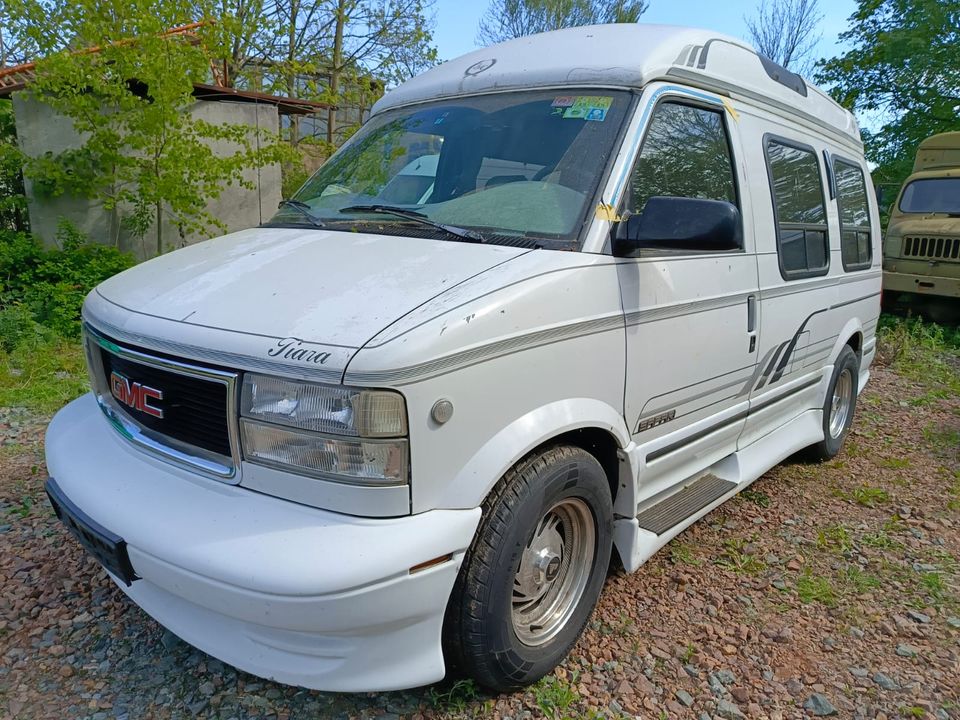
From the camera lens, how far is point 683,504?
126 inches

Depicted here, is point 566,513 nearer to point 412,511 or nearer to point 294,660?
point 412,511

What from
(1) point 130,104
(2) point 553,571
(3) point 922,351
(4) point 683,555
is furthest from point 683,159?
(3) point 922,351

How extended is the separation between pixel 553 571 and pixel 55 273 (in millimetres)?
7522

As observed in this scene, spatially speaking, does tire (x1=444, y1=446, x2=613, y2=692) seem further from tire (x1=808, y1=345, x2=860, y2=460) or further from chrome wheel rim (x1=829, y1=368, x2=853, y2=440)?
chrome wheel rim (x1=829, y1=368, x2=853, y2=440)

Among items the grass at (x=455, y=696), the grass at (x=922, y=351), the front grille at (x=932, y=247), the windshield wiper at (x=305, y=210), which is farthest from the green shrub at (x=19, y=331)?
the front grille at (x=932, y=247)

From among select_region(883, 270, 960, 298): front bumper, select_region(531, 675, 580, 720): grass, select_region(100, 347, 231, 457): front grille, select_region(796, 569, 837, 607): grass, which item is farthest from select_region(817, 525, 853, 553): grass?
select_region(883, 270, 960, 298): front bumper

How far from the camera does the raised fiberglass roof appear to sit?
286 cm

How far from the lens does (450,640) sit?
2.24 metres

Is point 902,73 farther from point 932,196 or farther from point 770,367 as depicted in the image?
point 770,367

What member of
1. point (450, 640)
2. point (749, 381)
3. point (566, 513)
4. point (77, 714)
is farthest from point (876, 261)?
point (77, 714)

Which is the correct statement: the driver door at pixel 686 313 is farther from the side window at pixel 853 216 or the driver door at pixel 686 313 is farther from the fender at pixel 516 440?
the side window at pixel 853 216

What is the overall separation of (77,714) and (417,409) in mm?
1627

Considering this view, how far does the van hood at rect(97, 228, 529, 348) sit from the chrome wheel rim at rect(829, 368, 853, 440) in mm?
3608

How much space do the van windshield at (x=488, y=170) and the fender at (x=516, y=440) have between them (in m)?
0.59
